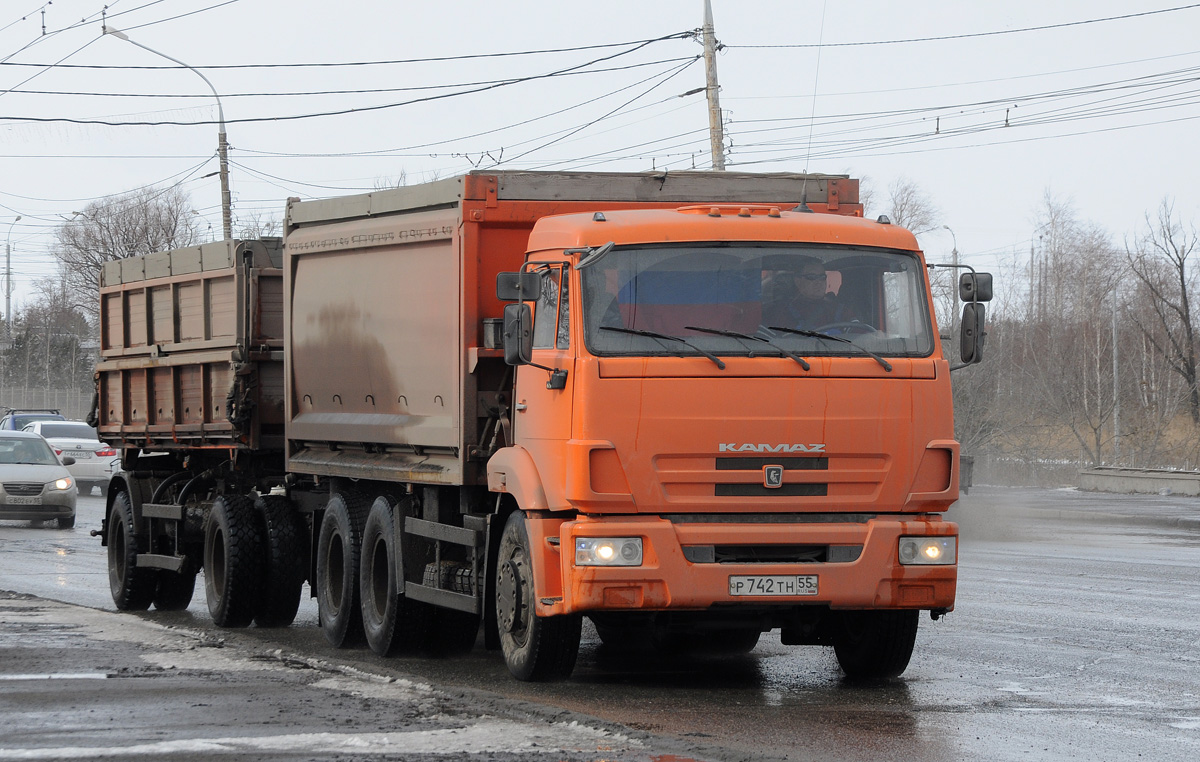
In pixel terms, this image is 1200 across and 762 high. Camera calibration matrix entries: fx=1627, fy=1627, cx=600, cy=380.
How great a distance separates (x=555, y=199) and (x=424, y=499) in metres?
2.17

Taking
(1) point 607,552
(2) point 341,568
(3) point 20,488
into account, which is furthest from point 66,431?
(1) point 607,552

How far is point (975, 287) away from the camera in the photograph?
9.22 meters

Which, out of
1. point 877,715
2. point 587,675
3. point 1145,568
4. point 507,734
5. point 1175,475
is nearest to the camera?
point 507,734

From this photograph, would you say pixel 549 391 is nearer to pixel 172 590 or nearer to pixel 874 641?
pixel 874 641

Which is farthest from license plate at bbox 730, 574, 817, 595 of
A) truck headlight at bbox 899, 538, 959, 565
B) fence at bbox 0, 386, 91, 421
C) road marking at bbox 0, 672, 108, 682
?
fence at bbox 0, 386, 91, 421

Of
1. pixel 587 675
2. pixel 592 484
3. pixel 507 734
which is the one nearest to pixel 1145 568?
pixel 587 675

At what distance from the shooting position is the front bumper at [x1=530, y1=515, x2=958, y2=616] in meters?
8.48

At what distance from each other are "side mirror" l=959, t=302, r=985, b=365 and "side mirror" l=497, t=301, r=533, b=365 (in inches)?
96.2

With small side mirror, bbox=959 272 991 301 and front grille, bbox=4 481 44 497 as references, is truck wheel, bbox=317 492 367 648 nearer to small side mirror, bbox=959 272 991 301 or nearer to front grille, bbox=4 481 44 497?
small side mirror, bbox=959 272 991 301

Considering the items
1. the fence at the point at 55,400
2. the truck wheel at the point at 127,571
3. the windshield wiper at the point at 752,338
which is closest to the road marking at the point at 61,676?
the windshield wiper at the point at 752,338

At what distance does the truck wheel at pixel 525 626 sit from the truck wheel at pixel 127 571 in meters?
6.40

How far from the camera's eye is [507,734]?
23.7ft

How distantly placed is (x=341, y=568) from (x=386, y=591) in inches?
33.8

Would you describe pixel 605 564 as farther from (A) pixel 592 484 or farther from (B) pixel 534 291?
(B) pixel 534 291
